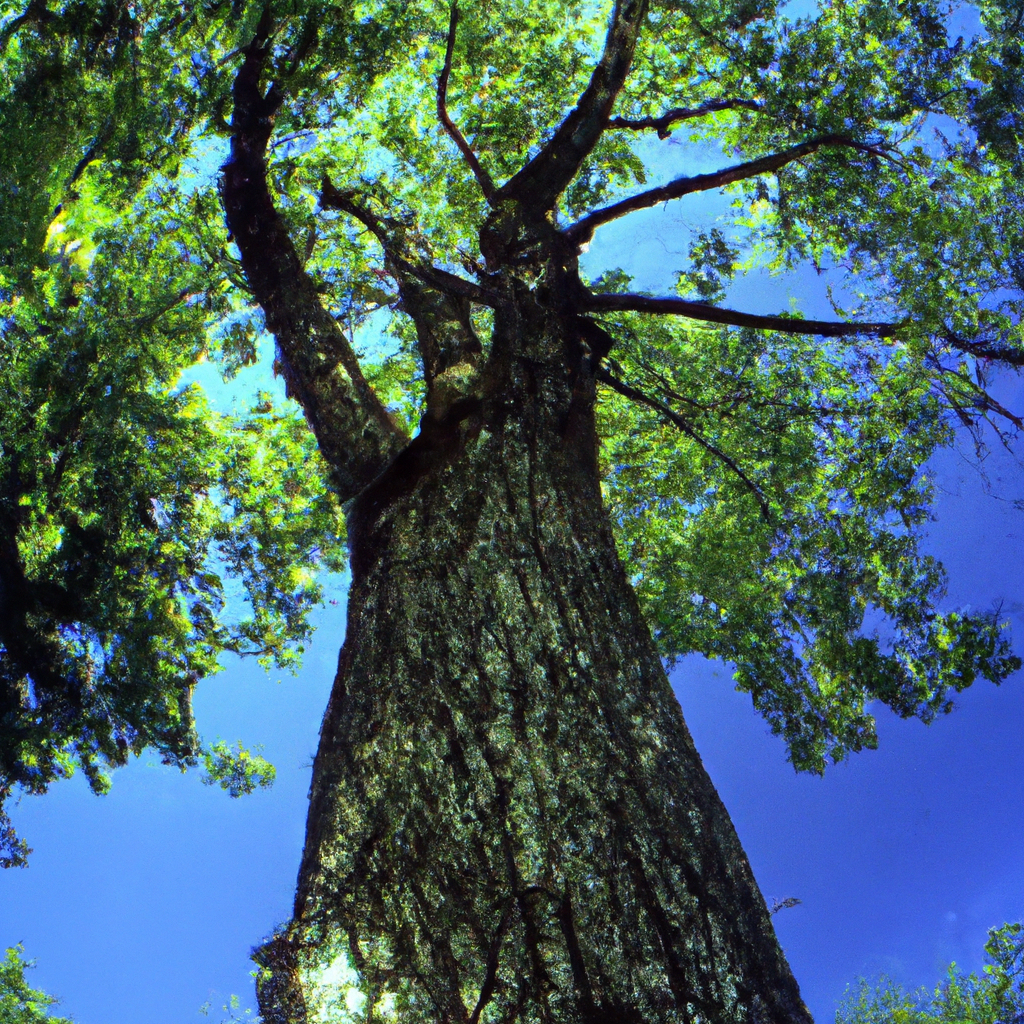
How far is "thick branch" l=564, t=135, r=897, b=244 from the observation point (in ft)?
17.7

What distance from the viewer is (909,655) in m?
5.92

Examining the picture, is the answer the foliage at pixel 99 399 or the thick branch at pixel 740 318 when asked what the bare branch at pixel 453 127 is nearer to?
the thick branch at pixel 740 318

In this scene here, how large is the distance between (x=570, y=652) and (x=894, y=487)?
366 centimetres

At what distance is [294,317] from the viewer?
4805 millimetres

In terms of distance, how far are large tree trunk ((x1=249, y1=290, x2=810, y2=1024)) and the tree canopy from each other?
108 centimetres

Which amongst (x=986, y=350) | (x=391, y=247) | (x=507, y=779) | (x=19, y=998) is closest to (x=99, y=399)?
(x=391, y=247)

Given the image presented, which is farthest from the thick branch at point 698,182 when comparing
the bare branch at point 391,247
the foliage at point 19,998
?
the foliage at point 19,998

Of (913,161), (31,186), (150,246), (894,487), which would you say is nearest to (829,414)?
(894,487)

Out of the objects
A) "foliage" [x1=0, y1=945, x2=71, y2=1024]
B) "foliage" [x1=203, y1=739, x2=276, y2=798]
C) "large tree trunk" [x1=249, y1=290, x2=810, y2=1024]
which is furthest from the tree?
"foliage" [x1=0, y1=945, x2=71, y2=1024]

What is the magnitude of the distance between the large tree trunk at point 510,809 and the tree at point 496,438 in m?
0.01

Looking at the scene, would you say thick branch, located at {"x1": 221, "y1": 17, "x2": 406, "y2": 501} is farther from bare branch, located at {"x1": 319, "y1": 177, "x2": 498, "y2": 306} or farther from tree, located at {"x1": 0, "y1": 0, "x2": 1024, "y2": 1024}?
bare branch, located at {"x1": 319, "y1": 177, "x2": 498, "y2": 306}

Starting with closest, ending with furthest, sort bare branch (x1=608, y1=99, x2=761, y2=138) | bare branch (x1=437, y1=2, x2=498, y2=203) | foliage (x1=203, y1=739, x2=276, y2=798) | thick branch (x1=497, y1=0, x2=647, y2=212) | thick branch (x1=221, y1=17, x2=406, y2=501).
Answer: thick branch (x1=221, y1=17, x2=406, y2=501)
thick branch (x1=497, y1=0, x2=647, y2=212)
bare branch (x1=437, y1=2, x2=498, y2=203)
bare branch (x1=608, y1=99, x2=761, y2=138)
foliage (x1=203, y1=739, x2=276, y2=798)

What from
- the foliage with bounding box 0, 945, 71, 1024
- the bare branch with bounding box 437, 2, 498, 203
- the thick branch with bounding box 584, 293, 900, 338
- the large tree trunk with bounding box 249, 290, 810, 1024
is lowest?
the large tree trunk with bounding box 249, 290, 810, 1024

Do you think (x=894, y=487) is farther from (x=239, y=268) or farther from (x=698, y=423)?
(x=239, y=268)
